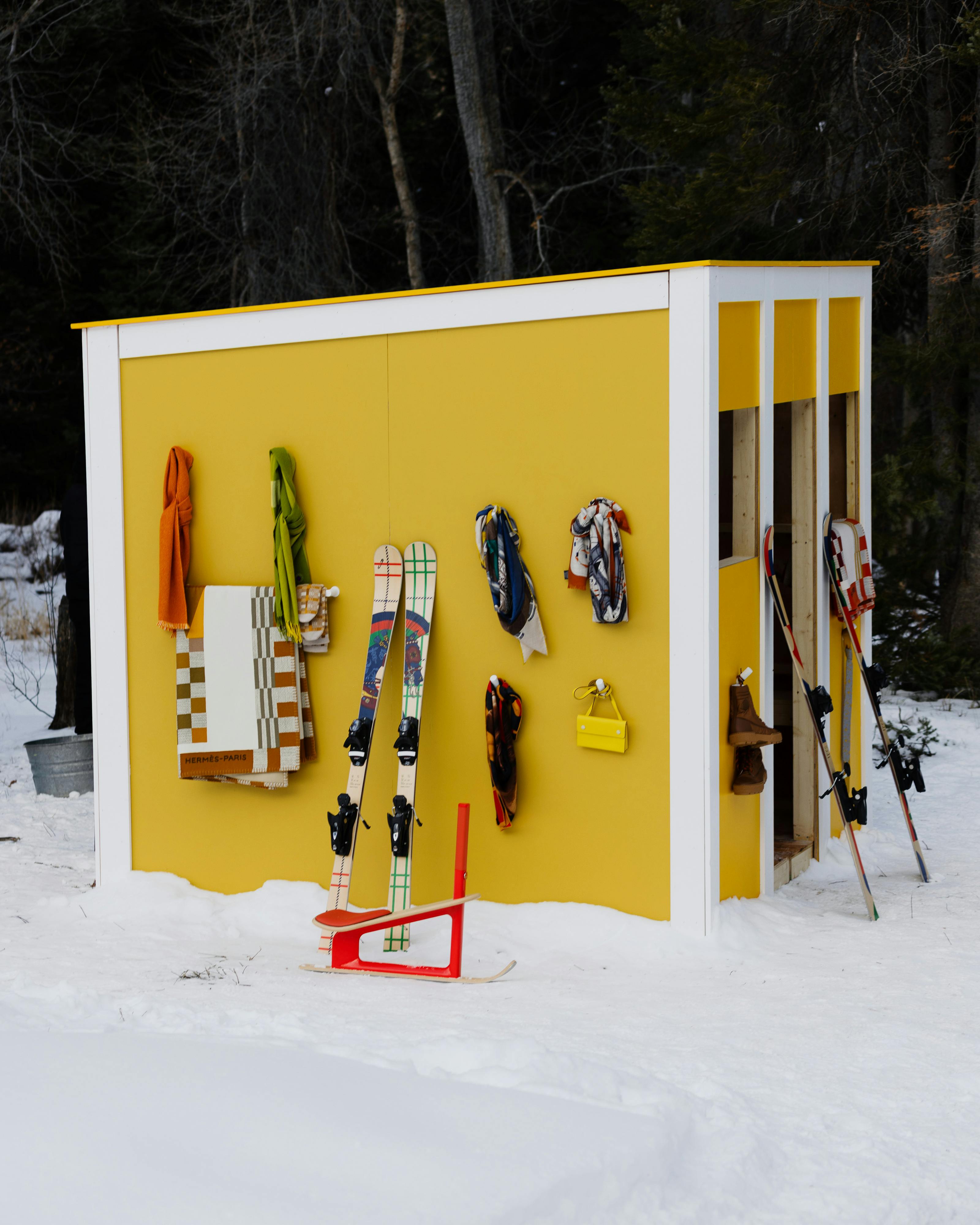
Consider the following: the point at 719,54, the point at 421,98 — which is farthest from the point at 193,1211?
the point at 421,98

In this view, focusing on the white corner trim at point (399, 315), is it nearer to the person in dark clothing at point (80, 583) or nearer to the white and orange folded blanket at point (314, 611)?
the white and orange folded blanket at point (314, 611)

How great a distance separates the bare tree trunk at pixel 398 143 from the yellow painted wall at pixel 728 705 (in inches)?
407

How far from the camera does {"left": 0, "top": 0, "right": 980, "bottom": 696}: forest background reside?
10.6 m

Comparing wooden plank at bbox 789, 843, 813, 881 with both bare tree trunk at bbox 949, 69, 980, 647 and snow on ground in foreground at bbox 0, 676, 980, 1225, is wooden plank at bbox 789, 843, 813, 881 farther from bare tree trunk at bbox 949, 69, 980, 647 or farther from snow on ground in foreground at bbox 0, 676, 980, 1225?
bare tree trunk at bbox 949, 69, 980, 647

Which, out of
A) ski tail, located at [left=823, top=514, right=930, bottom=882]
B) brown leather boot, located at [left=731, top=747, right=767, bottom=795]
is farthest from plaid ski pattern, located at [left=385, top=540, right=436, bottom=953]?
ski tail, located at [left=823, top=514, right=930, bottom=882]

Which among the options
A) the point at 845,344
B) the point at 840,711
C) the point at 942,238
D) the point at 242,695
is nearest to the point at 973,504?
the point at 942,238

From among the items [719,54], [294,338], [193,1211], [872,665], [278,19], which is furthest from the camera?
[278,19]

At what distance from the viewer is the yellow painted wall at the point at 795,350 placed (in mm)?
5512

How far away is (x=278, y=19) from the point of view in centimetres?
1508

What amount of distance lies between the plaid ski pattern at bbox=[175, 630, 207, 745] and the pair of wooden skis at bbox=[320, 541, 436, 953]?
2.14 feet

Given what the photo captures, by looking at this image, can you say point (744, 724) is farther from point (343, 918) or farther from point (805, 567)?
point (343, 918)

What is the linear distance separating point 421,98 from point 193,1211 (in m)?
16.0

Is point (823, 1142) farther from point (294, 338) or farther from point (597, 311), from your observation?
point (294, 338)

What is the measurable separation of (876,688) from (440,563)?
2.16 metres
